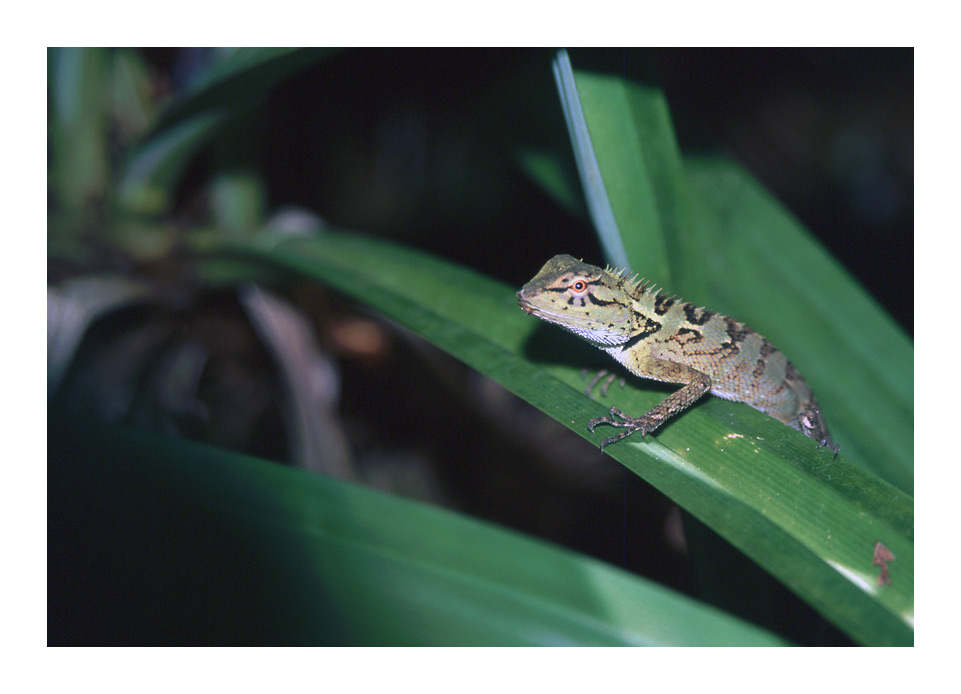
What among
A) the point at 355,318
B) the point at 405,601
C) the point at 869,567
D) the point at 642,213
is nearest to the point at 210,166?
the point at 355,318

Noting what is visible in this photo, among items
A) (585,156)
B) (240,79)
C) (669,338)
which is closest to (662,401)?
(669,338)

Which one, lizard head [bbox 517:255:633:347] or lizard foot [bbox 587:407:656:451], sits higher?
lizard head [bbox 517:255:633:347]

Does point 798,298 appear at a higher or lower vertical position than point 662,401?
higher

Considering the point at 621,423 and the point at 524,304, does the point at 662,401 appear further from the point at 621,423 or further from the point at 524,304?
the point at 524,304

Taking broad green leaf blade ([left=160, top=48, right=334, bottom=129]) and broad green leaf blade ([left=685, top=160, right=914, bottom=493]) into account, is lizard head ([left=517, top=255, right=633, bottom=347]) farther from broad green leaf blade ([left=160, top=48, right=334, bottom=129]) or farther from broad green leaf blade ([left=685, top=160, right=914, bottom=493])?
broad green leaf blade ([left=160, top=48, right=334, bottom=129])

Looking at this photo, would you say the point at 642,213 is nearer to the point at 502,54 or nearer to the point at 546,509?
the point at 502,54

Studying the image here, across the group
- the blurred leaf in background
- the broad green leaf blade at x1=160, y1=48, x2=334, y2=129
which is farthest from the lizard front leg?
the broad green leaf blade at x1=160, y1=48, x2=334, y2=129

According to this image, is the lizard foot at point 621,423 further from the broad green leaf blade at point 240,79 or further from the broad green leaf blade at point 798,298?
the broad green leaf blade at point 240,79
